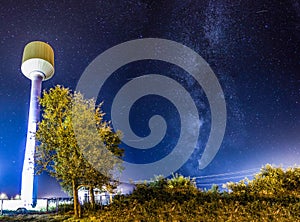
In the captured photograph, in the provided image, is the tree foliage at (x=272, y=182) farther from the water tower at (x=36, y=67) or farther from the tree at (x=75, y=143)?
the water tower at (x=36, y=67)

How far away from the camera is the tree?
650 inches

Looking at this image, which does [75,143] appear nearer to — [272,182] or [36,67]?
[272,182]

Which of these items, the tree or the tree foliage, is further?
the tree foliage

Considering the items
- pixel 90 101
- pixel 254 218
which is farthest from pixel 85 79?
pixel 254 218

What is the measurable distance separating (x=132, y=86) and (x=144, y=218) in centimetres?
2151

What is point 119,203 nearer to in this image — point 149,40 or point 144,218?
point 144,218

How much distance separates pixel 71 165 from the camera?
1625 centimetres

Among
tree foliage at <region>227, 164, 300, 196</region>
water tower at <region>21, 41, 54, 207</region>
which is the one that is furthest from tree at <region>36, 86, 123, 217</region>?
water tower at <region>21, 41, 54, 207</region>

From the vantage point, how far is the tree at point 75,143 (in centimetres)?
1652

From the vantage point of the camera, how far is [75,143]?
54.6ft

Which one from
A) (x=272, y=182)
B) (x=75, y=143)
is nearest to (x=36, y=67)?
(x=75, y=143)

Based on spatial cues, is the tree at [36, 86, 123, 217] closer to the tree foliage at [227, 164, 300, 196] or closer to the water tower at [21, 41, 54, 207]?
the tree foliage at [227, 164, 300, 196]

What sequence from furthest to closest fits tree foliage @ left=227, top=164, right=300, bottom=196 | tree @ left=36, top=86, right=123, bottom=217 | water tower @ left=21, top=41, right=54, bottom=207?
water tower @ left=21, top=41, right=54, bottom=207, tree foliage @ left=227, top=164, right=300, bottom=196, tree @ left=36, top=86, right=123, bottom=217

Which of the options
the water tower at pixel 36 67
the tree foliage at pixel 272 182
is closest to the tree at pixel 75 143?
the tree foliage at pixel 272 182
